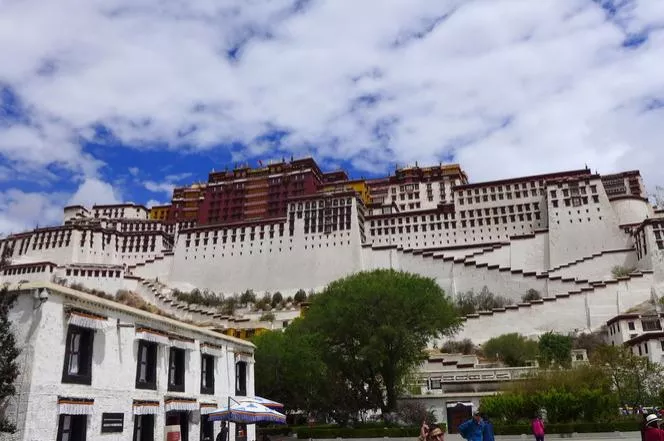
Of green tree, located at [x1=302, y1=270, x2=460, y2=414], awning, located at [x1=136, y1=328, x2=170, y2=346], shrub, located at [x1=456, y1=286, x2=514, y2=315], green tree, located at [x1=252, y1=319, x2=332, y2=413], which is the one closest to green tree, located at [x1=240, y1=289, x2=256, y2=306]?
shrub, located at [x1=456, y1=286, x2=514, y2=315]

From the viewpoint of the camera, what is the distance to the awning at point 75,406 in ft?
46.9

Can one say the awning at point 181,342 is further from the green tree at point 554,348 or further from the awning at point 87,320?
the green tree at point 554,348

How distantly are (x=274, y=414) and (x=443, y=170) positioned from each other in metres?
90.1

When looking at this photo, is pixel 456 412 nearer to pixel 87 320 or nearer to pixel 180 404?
pixel 180 404

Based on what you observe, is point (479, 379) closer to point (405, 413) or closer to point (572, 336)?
point (405, 413)

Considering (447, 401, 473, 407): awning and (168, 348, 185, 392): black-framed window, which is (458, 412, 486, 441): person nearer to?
(168, 348, 185, 392): black-framed window

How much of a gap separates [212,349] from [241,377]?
10.3ft

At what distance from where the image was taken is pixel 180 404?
18.8 metres

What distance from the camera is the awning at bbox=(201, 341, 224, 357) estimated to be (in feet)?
68.1

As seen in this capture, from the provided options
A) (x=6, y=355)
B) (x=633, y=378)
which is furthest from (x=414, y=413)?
(x=6, y=355)

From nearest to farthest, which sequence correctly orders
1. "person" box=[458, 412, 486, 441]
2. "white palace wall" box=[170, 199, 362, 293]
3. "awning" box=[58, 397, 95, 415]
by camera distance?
"person" box=[458, 412, 486, 441] < "awning" box=[58, 397, 95, 415] < "white palace wall" box=[170, 199, 362, 293]

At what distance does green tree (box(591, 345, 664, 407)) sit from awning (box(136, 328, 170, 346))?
23973mm

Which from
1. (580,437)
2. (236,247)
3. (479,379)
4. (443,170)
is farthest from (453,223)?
(580,437)

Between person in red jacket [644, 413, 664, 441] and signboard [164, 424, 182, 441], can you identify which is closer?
person in red jacket [644, 413, 664, 441]
